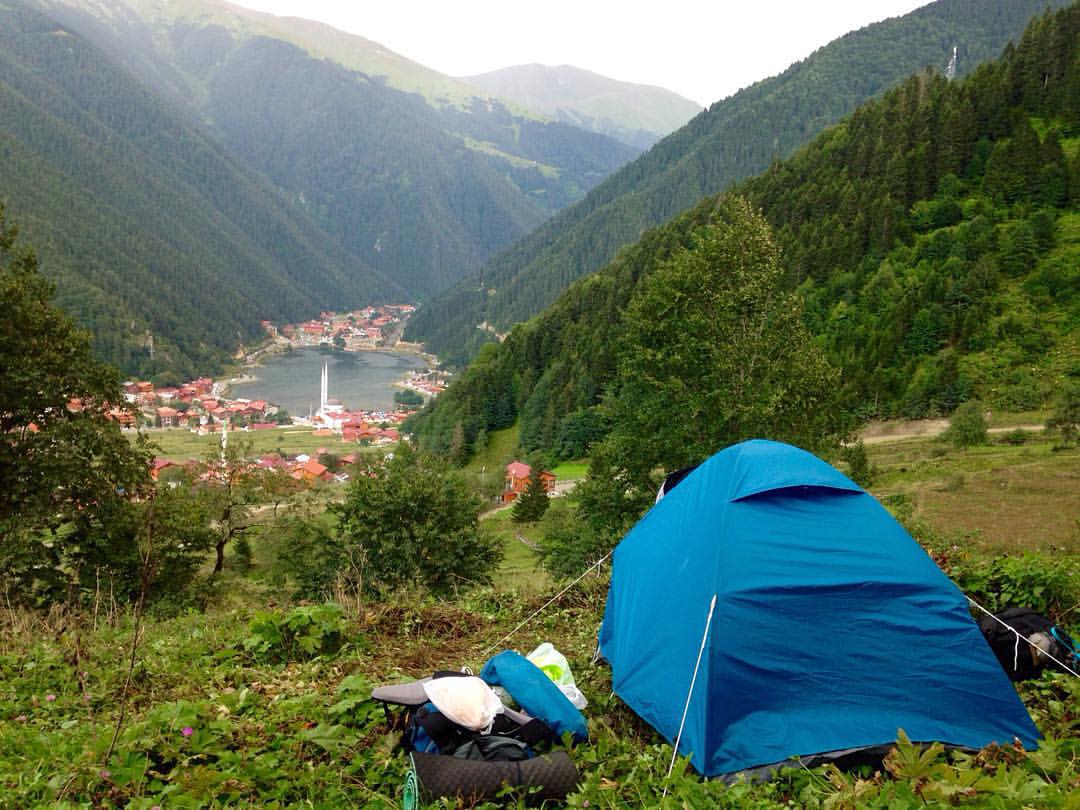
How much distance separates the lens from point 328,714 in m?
4.12

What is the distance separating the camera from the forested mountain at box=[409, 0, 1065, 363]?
396ft

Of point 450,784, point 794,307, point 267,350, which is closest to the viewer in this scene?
point 450,784

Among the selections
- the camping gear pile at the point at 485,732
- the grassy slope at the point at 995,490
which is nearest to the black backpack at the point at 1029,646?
the camping gear pile at the point at 485,732

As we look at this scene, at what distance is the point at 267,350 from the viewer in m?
163

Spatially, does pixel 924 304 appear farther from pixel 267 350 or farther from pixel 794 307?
pixel 267 350

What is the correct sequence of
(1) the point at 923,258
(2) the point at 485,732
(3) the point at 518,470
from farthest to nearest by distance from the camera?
1. (3) the point at 518,470
2. (1) the point at 923,258
3. (2) the point at 485,732

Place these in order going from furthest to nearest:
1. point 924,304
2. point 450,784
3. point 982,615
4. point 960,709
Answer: point 924,304 < point 982,615 < point 960,709 < point 450,784

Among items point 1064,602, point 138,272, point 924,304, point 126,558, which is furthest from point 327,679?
point 138,272

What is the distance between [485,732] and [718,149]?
134 metres

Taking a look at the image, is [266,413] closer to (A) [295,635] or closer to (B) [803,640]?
(A) [295,635]

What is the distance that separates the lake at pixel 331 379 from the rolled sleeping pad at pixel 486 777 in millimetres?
111128

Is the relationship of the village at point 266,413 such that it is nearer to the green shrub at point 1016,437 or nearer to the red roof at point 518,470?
the red roof at point 518,470

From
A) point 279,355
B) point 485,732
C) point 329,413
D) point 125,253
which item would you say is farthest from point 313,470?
point 279,355

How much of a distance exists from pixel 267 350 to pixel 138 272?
32580 mm
